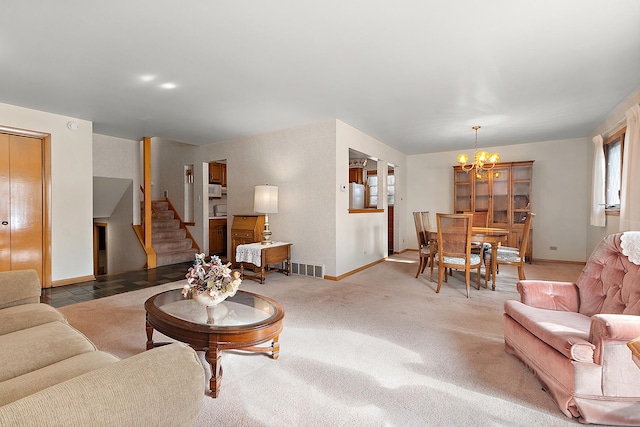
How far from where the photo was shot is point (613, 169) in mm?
4652

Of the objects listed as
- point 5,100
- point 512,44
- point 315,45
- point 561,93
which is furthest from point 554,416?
point 5,100

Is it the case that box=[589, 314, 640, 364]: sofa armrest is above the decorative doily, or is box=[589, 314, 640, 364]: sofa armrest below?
below

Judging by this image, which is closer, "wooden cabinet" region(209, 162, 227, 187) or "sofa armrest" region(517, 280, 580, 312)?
"sofa armrest" region(517, 280, 580, 312)

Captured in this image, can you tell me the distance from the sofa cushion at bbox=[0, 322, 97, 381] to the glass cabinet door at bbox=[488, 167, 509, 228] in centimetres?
671

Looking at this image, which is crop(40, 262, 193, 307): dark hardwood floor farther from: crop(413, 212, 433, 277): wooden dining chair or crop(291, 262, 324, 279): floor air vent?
crop(413, 212, 433, 277): wooden dining chair

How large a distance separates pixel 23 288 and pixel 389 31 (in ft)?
9.98

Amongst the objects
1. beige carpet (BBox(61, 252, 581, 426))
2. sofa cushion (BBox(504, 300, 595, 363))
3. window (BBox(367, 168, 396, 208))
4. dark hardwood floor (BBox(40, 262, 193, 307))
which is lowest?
dark hardwood floor (BBox(40, 262, 193, 307))

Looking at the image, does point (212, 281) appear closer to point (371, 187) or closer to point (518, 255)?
point (518, 255)

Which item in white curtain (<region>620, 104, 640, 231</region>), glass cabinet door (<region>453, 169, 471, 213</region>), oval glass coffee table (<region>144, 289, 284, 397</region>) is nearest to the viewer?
oval glass coffee table (<region>144, 289, 284, 397</region>)

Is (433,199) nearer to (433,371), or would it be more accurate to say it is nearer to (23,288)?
(433,371)

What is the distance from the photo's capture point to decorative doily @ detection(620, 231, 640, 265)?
72.4 inches

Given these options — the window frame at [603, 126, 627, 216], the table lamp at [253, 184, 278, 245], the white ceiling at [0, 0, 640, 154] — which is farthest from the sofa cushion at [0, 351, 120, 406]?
the window frame at [603, 126, 627, 216]

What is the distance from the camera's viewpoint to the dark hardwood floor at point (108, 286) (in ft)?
11.9

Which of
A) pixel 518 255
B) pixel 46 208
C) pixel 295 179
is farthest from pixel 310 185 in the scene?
pixel 46 208
